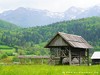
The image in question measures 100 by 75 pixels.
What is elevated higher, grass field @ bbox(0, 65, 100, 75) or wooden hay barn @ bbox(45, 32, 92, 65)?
wooden hay barn @ bbox(45, 32, 92, 65)

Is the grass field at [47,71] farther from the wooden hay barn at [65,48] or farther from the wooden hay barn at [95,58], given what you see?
the wooden hay barn at [95,58]

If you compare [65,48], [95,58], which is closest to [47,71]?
[65,48]

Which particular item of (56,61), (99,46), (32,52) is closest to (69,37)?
(56,61)

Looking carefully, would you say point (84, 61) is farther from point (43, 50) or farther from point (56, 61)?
point (43, 50)

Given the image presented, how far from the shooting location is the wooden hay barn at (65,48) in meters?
48.8

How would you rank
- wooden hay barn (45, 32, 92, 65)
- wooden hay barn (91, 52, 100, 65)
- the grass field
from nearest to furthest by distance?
1. the grass field
2. wooden hay barn (45, 32, 92, 65)
3. wooden hay barn (91, 52, 100, 65)

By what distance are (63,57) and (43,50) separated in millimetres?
132895

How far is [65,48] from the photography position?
2020 inches

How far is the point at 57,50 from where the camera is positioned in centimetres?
5138

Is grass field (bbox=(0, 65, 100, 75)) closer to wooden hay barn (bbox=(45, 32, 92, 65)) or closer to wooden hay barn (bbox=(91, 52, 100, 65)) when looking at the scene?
wooden hay barn (bbox=(45, 32, 92, 65))

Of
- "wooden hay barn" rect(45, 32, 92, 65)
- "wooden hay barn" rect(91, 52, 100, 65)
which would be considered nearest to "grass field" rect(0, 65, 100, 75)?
"wooden hay barn" rect(45, 32, 92, 65)

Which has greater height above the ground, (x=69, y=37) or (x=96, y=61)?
(x=69, y=37)

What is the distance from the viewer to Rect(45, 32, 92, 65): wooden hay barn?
48.8 m

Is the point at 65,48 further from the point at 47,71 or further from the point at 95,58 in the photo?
the point at 47,71
